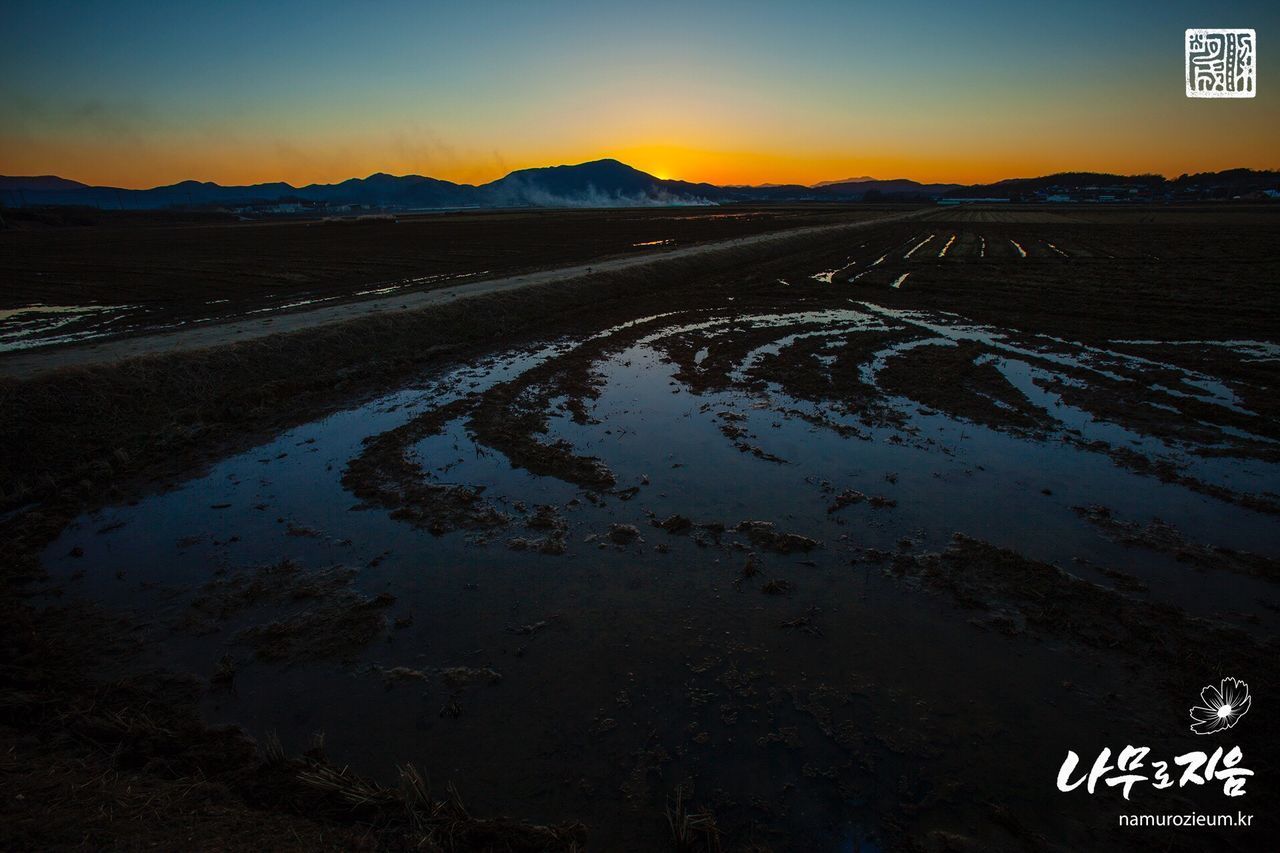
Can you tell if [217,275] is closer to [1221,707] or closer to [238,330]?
[238,330]

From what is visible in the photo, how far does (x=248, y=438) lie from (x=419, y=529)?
5614 mm

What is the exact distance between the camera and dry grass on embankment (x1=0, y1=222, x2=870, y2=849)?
3.73 metres

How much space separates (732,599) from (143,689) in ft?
18.1

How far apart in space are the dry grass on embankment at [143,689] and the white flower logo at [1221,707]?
499cm

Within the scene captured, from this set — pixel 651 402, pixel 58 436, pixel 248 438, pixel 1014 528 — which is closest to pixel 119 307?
pixel 58 436

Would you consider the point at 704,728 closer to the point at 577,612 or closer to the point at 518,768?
the point at 518,768

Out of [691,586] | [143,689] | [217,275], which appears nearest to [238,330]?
[143,689]

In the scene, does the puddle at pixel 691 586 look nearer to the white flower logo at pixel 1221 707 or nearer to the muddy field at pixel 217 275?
the white flower logo at pixel 1221 707

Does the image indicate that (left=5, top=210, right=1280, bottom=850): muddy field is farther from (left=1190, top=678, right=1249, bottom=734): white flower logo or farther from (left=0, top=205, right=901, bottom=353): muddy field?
(left=0, top=205, right=901, bottom=353): muddy field

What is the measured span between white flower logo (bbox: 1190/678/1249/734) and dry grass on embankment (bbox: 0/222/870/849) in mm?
4988

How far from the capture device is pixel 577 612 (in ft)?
19.5

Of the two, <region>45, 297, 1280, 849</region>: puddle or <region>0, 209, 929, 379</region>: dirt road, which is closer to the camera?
<region>45, 297, 1280, 849</region>: puddle

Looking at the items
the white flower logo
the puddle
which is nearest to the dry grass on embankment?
the puddle

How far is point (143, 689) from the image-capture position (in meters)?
5.02
